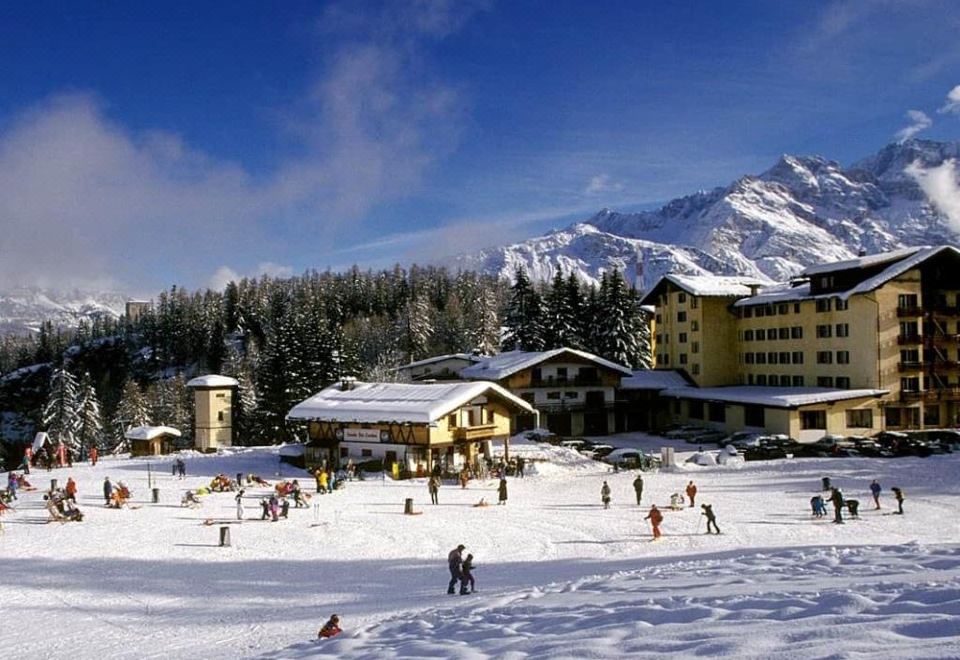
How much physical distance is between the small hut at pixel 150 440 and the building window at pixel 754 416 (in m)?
42.4

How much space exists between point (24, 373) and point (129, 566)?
510 feet

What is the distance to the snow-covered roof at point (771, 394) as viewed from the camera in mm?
52803

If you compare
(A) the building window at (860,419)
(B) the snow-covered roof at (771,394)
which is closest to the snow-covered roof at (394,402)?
(B) the snow-covered roof at (771,394)

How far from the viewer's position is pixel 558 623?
12.3m

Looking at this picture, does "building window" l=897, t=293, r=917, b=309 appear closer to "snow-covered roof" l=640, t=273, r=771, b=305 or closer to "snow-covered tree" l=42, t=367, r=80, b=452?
"snow-covered roof" l=640, t=273, r=771, b=305

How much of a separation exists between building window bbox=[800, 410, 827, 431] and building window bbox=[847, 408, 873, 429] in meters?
2.14

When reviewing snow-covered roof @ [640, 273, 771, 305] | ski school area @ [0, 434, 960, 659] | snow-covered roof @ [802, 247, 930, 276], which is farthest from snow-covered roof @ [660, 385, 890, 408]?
snow-covered roof @ [802, 247, 930, 276]

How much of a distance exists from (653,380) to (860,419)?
680 inches

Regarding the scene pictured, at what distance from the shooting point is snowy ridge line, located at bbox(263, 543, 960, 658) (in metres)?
9.10

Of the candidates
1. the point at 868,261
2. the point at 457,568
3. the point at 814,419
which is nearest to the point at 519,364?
the point at 814,419

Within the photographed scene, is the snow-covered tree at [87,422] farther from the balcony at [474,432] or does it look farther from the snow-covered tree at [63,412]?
the balcony at [474,432]

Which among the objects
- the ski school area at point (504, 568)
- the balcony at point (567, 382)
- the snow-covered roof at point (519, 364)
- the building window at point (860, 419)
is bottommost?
the ski school area at point (504, 568)

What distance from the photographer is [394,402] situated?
45.8 meters

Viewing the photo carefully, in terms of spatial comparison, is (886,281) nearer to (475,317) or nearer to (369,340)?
(475,317)
